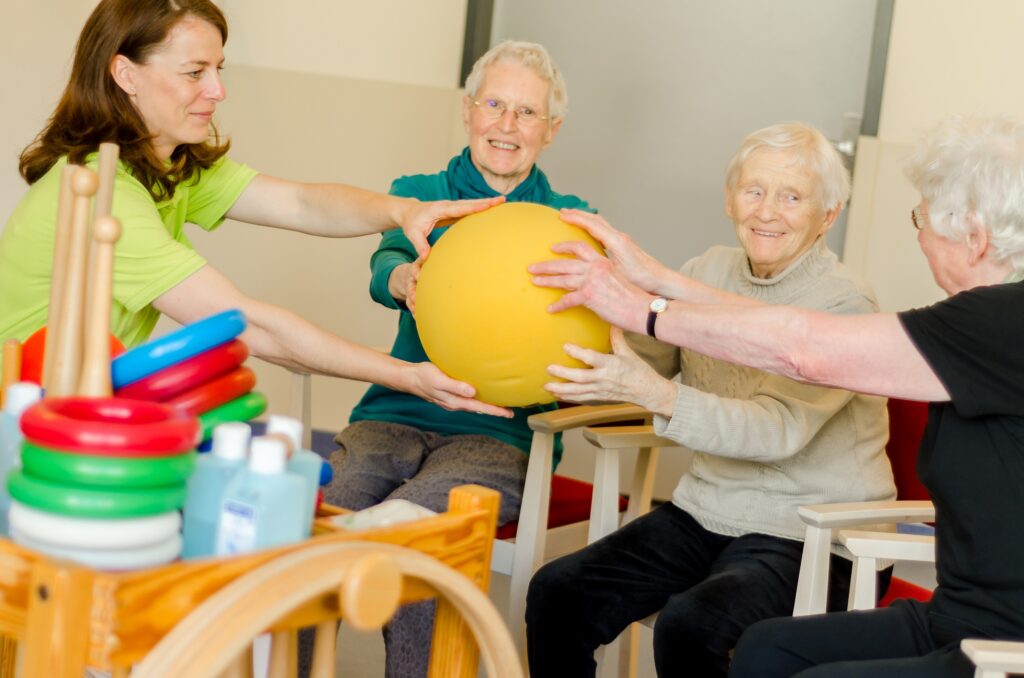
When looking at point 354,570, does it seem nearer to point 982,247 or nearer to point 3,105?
point 982,247

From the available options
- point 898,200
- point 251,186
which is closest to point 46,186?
point 251,186

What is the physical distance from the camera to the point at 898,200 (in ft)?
12.4

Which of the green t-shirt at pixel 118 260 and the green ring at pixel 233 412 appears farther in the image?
the green t-shirt at pixel 118 260

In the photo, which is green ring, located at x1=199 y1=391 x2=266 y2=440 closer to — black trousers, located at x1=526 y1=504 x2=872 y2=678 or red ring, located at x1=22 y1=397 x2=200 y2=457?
red ring, located at x1=22 y1=397 x2=200 y2=457

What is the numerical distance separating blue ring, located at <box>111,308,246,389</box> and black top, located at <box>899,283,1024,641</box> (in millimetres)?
995

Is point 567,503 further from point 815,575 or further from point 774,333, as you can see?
point 774,333

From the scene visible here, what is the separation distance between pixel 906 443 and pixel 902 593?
0.42 meters

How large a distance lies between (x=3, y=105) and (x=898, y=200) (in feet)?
9.44

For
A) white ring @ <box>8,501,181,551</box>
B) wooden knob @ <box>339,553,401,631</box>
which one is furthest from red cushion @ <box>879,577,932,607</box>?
white ring @ <box>8,501,181,551</box>

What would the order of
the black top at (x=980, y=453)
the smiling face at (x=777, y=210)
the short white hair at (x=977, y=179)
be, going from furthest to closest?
the smiling face at (x=777, y=210), the short white hair at (x=977, y=179), the black top at (x=980, y=453)

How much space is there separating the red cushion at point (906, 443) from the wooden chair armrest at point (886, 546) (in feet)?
1.73

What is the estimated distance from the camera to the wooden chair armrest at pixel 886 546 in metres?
1.96

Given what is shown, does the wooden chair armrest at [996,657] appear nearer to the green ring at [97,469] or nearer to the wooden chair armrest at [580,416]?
the green ring at [97,469]

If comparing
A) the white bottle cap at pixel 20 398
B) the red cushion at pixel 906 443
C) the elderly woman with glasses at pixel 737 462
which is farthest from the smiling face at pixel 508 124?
the white bottle cap at pixel 20 398
